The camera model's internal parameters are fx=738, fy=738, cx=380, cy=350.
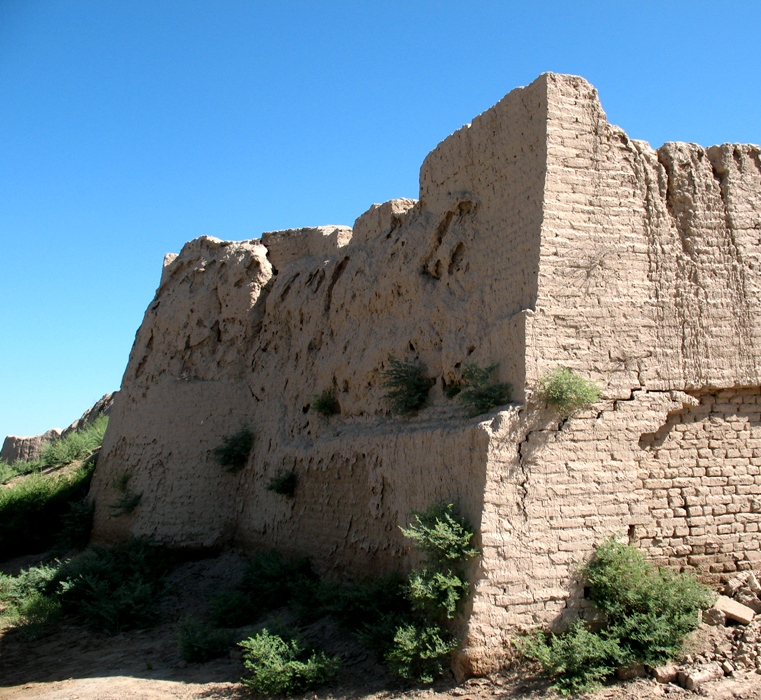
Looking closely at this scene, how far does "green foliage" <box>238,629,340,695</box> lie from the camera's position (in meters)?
7.18

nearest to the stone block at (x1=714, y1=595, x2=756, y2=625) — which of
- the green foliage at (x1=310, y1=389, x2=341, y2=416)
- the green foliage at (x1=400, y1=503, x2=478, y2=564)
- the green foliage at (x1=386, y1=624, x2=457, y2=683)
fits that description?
the green foliage at (x1=400, y1=503, x2=478, y2=564)

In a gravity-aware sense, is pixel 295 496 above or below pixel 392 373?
below

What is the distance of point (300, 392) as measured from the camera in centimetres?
1191

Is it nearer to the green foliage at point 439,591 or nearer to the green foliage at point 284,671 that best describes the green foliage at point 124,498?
the green foliage at point 284,671

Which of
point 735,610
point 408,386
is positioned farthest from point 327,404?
point 735,610

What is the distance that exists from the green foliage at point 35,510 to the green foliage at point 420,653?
9503 mm

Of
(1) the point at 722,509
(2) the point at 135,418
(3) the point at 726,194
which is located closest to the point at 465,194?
(3) the point at 726,194

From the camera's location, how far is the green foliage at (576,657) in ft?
20.7

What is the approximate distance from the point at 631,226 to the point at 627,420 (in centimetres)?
210

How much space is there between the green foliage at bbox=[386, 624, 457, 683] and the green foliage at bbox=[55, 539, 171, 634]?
4847mm

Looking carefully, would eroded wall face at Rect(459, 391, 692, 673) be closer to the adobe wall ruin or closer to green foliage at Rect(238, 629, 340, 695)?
the adobe wall ruin

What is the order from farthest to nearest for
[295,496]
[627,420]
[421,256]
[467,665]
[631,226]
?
[295,496]
[421,256]
[631,226]
[627,420]
[467,665]

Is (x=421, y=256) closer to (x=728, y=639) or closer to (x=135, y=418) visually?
(x=728, y=639)

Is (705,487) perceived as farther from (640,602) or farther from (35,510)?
(35,510)
